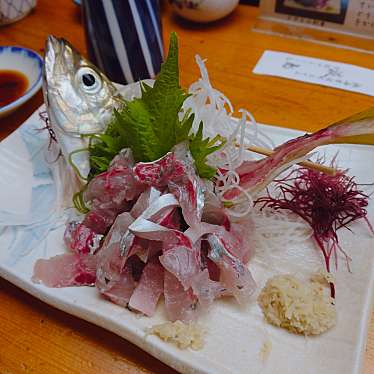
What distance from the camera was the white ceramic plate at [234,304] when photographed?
1.15m

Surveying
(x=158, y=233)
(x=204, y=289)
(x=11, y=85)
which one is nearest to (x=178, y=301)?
(x=204, y=289)

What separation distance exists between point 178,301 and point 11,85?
1443mm

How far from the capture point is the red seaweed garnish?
1.43 metres

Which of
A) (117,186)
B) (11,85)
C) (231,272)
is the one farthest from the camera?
(11,85)

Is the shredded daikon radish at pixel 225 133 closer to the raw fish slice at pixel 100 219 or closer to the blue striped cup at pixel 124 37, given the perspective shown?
the raw fish slice at pixel 100 219

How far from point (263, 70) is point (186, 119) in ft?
3.57

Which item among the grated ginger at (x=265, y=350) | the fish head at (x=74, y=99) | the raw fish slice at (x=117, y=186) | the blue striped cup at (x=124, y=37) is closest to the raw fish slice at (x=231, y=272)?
the grated ginger at (x=265, y=350)

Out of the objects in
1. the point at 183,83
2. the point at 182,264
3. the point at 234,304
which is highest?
the point at 182,264

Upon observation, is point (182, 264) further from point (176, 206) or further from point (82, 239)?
point (82, 239)

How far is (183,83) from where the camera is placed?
234cm

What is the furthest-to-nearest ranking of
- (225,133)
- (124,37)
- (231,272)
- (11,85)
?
1. (11,85)
2. (124,37)
3. (225,133)
4. (231,272)

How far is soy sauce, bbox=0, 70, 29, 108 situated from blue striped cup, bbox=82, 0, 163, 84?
33 cm

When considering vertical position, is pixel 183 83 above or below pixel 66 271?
below

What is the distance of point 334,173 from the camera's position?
4.48 ft
